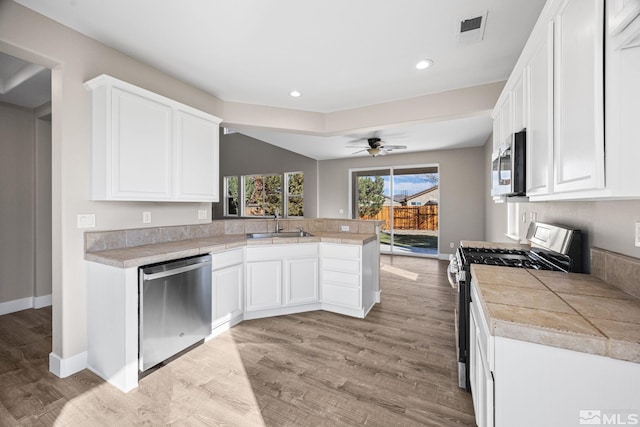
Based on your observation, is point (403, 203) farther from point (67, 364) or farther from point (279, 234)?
point (67, 364)

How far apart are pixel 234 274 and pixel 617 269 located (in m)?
2.76

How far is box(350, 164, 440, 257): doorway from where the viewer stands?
6.86 metres

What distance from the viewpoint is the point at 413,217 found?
7082 mm

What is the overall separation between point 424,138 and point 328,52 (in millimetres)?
3527

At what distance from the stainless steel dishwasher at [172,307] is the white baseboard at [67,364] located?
55 cm

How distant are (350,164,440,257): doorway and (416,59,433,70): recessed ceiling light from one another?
448cm

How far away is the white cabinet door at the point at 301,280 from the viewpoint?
309 cm

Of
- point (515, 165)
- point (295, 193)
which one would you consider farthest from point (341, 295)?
point (295, 193)

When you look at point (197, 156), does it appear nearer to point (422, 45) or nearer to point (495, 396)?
point (422, 45)

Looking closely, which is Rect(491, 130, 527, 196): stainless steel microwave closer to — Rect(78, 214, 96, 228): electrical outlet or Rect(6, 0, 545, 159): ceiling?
Rect(6, 0, 545, 159): ceiling

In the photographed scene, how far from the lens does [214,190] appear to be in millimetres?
2947

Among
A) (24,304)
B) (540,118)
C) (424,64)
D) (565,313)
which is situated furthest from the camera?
(24,304)

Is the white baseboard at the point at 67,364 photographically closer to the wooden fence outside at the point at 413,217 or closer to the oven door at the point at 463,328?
the oven door at the point at 463,328

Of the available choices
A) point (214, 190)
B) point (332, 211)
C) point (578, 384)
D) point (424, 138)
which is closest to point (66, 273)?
point (214, 190)
